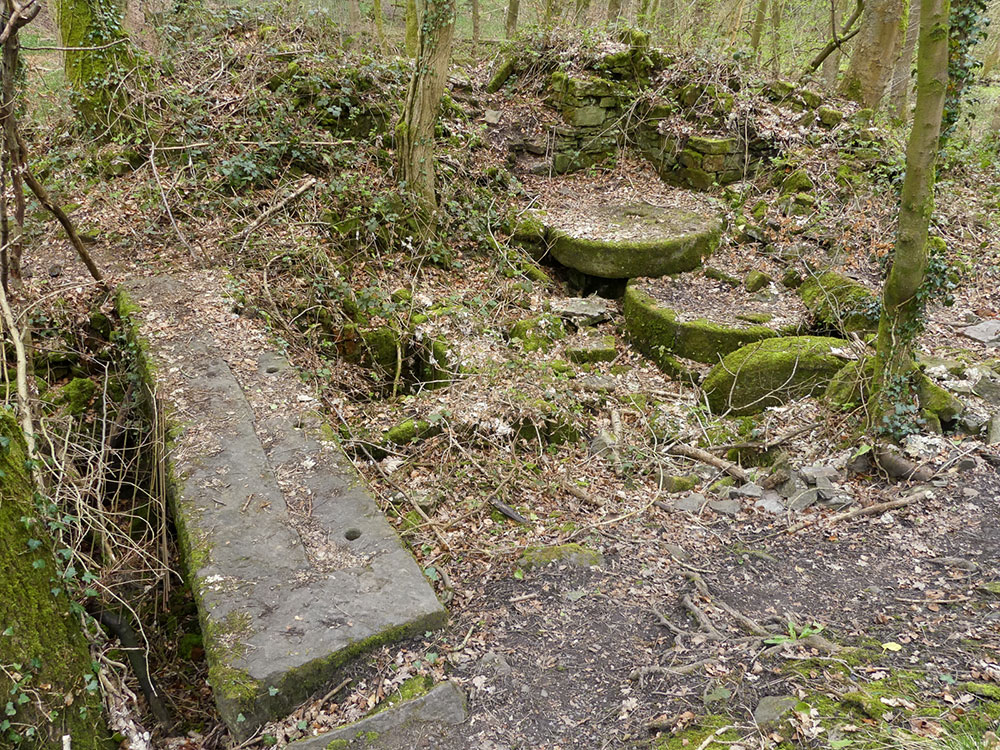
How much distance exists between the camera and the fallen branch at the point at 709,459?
4.97 meters

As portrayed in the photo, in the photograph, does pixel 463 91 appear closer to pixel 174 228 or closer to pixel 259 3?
pixel 259 3

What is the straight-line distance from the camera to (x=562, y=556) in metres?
3.87

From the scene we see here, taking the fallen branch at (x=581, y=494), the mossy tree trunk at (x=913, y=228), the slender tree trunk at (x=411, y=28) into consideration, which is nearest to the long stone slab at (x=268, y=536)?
the fallen branch at (x=581, y=494)

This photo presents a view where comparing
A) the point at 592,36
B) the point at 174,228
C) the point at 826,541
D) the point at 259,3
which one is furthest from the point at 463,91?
the point at 826,541

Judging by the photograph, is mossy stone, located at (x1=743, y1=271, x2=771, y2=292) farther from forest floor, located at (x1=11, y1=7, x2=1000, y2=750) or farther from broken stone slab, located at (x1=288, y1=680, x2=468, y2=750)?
broken stone slab, located at (x1=288, y1=680, x2=468, y2=750)

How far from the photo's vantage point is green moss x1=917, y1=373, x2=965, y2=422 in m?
4.57

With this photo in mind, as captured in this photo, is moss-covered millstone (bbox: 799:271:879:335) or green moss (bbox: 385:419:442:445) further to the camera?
moss-covered millstone (bbox: 799:271:879:335)

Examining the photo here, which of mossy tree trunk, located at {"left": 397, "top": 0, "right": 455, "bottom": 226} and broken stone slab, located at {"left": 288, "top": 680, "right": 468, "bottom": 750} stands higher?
mossy tree trunk, located at {"left": 397, "top": 0, "right": 455, "bottom": 226}

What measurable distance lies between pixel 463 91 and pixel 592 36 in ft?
7.53

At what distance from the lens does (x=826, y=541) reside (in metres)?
3.91

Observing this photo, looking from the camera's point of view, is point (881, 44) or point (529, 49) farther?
point (529, 49)

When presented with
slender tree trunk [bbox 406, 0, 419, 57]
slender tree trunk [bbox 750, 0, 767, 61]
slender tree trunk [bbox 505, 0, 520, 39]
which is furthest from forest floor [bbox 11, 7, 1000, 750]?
slender tree trunk [bbox 505, 0, 520, 39]

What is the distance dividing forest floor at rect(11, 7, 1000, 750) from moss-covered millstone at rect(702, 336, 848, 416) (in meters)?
0.24

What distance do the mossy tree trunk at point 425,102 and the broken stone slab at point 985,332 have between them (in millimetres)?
5901
